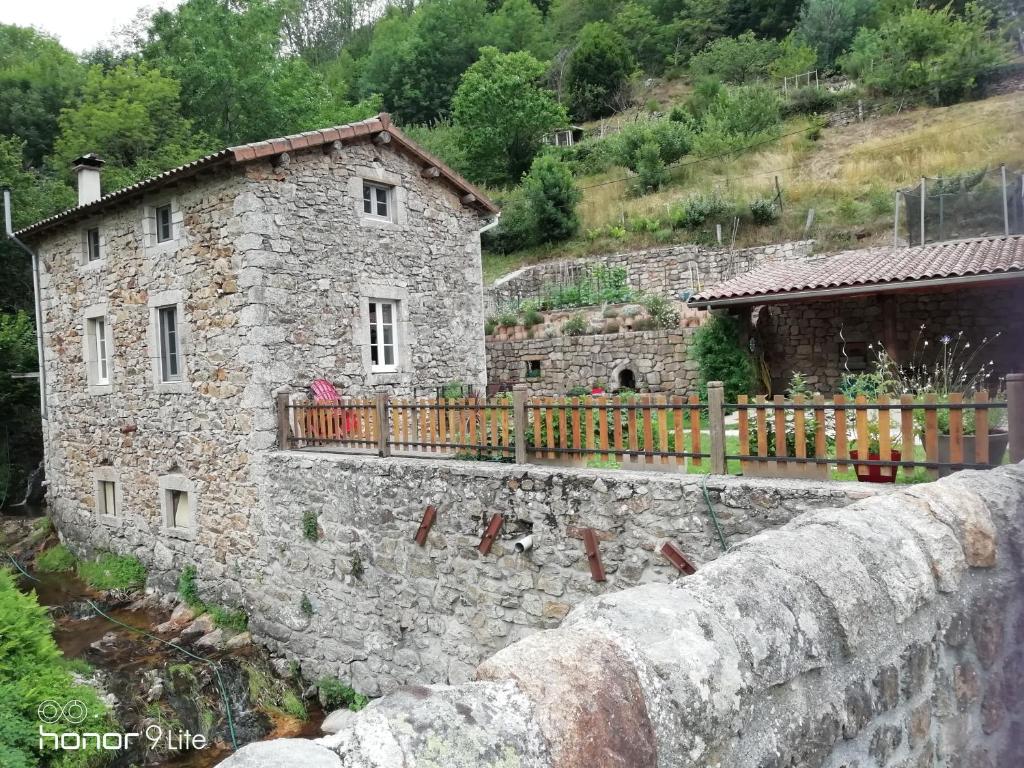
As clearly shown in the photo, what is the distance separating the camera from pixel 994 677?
8.41 feet

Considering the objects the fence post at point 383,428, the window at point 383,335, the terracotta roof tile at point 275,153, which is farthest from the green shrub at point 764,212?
the fence post at point 383,428

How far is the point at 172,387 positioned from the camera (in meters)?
10.9

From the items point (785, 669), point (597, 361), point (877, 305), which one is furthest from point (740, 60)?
point (785, 669)

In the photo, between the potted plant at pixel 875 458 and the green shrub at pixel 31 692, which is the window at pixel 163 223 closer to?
the green shrub at pixel 31 692

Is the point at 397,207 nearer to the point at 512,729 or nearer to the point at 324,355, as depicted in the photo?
the point at 324,355

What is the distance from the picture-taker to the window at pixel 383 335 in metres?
11.2

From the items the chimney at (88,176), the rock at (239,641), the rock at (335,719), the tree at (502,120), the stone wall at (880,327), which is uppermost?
the tree at (502,120)

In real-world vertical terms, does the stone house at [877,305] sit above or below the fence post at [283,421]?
above

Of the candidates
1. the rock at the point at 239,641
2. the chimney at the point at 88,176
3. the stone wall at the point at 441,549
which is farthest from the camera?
the chimney at the point at 88,176

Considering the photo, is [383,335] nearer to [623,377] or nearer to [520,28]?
[623,377]

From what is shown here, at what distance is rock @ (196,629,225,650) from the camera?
30.7 feet

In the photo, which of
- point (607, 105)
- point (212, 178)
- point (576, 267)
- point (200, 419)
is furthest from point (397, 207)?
point (607, 105)

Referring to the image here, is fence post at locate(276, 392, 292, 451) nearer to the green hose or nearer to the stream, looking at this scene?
the stream

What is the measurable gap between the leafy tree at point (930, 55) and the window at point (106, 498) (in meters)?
31.6
